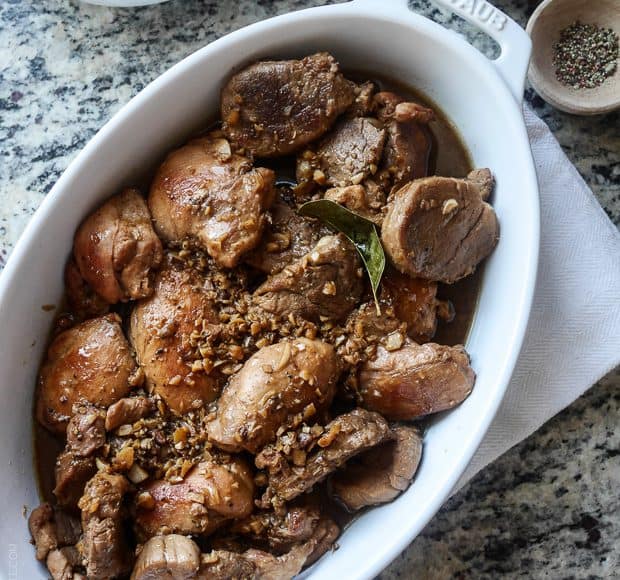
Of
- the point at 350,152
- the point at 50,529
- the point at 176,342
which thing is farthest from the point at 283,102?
the point at 50,529

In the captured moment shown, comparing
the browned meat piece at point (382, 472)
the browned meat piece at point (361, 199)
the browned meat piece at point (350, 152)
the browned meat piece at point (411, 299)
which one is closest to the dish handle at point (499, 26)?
the browned meat piece at point (350, 152)

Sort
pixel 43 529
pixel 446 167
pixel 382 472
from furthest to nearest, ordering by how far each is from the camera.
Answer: pixel 446 167 < pixel 382 472 < pixel 43 529

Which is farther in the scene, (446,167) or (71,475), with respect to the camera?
(446,167)

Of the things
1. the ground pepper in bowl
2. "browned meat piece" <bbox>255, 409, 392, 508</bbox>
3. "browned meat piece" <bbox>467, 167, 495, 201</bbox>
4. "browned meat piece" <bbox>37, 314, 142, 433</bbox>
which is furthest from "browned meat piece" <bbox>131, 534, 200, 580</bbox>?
the ground pepper in bowl

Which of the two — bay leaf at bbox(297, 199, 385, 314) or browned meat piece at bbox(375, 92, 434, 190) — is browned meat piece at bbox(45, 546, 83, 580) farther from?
browned meat piece at bbox(375, 92, 434, 190)

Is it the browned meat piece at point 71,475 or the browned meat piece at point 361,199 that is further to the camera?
the browned meat piece at point 361,199

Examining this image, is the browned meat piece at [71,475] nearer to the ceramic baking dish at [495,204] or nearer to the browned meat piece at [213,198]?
the ceramic baking dish at [495,204]

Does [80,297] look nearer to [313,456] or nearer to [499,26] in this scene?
[313,456]
